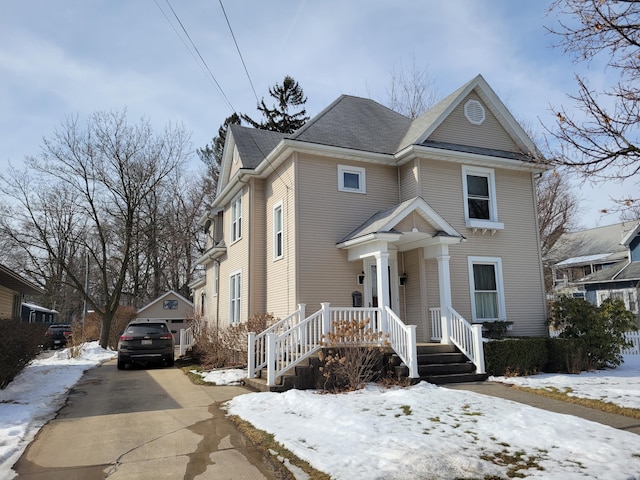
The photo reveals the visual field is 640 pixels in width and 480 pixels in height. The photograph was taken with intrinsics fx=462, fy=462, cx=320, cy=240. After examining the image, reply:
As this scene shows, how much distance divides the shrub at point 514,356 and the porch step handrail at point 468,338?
1.13ft

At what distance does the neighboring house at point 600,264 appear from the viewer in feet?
81.3

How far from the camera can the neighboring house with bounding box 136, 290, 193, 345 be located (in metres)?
26.8

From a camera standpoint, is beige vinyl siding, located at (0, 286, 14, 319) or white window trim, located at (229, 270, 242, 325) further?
beige vinyl siding, located at (0, 286, 14, 319)

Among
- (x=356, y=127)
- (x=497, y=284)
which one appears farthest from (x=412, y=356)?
(x=356, y=127)

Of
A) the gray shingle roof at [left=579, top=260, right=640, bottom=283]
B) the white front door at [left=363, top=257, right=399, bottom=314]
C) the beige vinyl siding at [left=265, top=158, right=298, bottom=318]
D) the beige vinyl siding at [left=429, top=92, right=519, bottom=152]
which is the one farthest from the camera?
the gray shingle roof at [left=579, top=260, right=640, bottom=283]

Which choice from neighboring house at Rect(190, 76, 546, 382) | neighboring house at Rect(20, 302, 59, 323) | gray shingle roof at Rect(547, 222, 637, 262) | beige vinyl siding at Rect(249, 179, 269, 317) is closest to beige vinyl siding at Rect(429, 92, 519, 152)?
neighboring house at Rect(190, 76, 546, 382)

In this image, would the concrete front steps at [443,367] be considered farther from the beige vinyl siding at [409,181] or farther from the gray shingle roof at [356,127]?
the gray shingle roof at [356,127]

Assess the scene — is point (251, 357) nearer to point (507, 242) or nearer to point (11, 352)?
point (11, 352)

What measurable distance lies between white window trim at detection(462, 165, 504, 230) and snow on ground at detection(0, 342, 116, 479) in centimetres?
1137

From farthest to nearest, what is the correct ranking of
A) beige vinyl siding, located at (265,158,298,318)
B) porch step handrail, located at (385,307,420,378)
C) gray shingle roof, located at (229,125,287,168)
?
gray shingle roof, located at (229,125,287,168), beige vinyl siding, located at (265,158,298,318), porch step handrail, located at (385,307,420,378)

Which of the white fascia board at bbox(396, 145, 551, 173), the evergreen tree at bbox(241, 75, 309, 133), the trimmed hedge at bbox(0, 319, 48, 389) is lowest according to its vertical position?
the trimmed hedge at bbox(0, 319, 48, 389)

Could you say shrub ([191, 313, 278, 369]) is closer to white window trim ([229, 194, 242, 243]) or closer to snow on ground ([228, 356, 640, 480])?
white window trim ([229, 194, 242, 243])

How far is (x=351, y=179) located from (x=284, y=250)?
9.51 ft

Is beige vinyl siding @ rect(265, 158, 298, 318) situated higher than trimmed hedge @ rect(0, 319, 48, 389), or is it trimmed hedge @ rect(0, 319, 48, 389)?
beige vinyl siding @ rect(265, 158, 298, 318)
